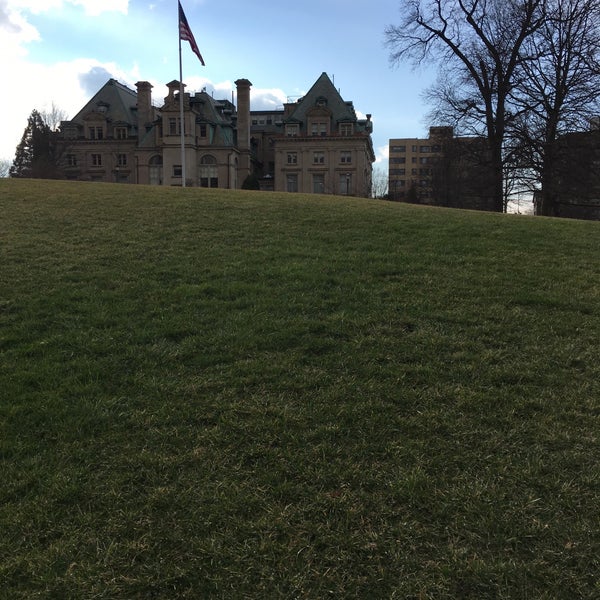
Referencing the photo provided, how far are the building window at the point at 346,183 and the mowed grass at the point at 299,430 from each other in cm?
5965

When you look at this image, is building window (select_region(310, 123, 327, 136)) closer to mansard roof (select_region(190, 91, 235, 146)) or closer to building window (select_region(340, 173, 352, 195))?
building window (select_region(340, 173, 352, 195))

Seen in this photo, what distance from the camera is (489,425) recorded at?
168 inches

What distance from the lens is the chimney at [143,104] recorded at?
6962cm

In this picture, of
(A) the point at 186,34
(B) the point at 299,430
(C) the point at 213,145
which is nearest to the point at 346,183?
(C) the point at 213,145

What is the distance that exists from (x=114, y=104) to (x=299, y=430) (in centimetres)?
7890

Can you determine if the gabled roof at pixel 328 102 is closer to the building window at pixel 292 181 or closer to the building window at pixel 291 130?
the building window at pixel 291 130

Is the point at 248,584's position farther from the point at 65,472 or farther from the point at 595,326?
the point at 595,326

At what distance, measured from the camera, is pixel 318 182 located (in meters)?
67.8

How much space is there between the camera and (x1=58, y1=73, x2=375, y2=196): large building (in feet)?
216

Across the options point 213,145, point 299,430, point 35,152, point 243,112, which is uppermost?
point 243,112

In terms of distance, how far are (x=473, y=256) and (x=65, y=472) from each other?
743 centimetres

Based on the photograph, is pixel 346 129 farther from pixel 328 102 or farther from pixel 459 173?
pixel 459 173

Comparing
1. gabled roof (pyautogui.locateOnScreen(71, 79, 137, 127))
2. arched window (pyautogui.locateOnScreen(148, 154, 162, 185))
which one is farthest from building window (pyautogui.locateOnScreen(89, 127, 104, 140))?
arched window (pyautogui.locateOnScreen(148, 154, 162, 185))

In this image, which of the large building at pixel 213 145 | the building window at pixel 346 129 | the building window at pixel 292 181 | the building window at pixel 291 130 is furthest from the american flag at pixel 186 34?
the building window at pixel 346 129
